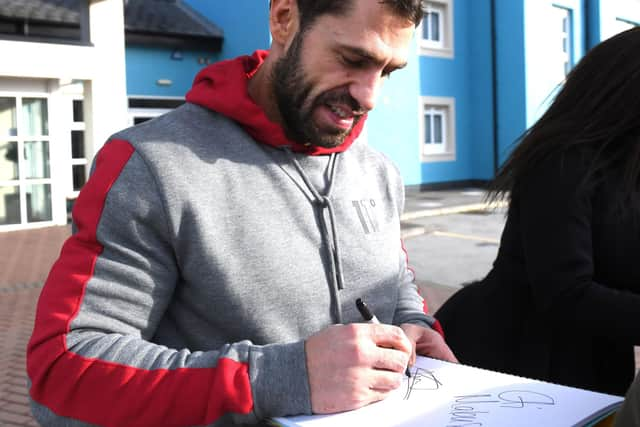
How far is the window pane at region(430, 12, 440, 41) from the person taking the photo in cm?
1738

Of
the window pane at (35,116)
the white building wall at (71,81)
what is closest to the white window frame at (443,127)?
the white building wall at (71,81)

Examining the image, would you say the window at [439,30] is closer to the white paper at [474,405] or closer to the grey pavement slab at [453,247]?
the grey pavement slab at [453,247]

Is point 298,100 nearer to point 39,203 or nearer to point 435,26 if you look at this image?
point 39,203

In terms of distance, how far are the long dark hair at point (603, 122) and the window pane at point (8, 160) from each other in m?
10.5

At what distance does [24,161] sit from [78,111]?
1.48 meters

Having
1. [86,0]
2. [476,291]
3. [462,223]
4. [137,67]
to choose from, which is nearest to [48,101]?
[86,0]

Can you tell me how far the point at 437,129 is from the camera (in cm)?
1795

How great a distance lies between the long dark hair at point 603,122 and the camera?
1687mm

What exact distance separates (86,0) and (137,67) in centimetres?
265

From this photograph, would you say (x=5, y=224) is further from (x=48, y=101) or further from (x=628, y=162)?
(x=628, y=162)

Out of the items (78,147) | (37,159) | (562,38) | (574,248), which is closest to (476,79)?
(562,38)

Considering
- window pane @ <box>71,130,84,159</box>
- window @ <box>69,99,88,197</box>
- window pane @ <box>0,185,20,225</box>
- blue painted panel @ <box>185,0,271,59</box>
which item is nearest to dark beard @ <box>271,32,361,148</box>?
window pane @ <box>0,185,20,225</box>

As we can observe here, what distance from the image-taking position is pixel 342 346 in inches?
41.6

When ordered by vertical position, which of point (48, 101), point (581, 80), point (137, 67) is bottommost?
point (581, 80)
